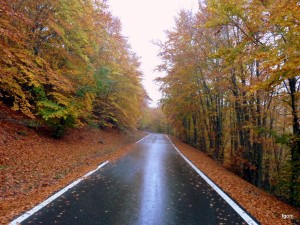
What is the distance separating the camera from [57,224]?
12.4 feet

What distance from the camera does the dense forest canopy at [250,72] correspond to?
6.34 m

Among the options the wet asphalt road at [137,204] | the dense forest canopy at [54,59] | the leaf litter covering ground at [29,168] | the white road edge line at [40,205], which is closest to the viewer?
the white road edge line at [40,205]

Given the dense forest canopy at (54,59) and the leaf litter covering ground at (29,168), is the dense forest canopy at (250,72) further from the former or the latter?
the leaf litter covering ground at (29,168)

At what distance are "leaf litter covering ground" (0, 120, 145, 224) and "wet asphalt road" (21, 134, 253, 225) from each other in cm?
68

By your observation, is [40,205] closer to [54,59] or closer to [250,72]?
[54,59]

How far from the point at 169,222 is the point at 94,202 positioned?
1852 millimetres

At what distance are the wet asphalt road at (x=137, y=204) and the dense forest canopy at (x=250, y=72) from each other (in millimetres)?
3409

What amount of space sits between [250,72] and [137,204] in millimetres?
10318

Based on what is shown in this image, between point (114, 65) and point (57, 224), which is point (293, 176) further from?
Result: point (114, 65)

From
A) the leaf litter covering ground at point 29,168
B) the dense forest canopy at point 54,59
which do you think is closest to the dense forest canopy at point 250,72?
the dense forest canopy at point 54,59

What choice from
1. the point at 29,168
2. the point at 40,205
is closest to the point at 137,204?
the point at 40,205

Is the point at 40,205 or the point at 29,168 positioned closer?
the point at 40,205

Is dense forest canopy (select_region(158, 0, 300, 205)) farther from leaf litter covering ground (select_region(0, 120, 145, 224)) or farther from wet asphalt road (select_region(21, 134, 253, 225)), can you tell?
leaf litter covering ground (select_region(0, 120, 145, 224))

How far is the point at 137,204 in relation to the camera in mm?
4957
